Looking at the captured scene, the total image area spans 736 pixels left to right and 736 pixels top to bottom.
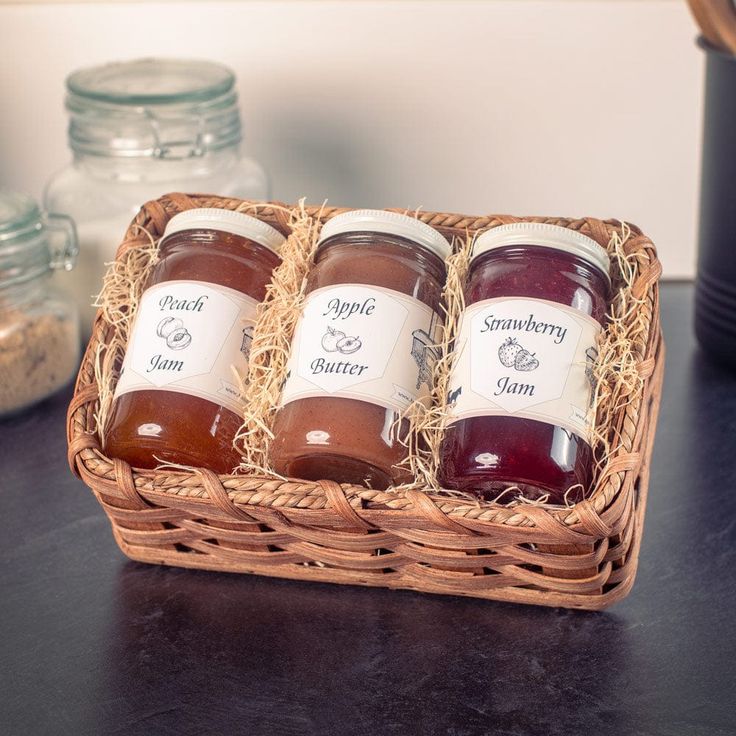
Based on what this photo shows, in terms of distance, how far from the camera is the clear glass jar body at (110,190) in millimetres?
1228

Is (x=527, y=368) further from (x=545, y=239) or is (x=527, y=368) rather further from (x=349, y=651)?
(x=349, y=651)

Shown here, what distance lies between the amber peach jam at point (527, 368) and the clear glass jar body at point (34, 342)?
0.51 metres

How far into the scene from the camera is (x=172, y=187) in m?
1.25

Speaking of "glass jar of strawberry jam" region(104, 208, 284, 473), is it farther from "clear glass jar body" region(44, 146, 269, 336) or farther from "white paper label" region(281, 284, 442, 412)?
"clear glass jar body" region(44, 146, 269, 336)

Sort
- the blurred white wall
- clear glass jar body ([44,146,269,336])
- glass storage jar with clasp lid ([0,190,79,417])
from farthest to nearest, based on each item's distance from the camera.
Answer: the blurred white wall < clear glass jar body ([44,146,269,336]) < glass storage jar with clasp lid ([0,190,79,417])

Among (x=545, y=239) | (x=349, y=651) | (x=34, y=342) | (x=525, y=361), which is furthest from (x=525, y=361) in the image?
(x=34, y=342)

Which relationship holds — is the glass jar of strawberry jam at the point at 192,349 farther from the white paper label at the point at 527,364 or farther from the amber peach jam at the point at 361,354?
the white paper label at the point at 527,364

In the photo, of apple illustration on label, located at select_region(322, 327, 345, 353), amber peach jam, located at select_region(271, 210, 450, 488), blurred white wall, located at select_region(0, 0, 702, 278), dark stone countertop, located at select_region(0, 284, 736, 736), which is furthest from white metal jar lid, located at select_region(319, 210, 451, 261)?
blurred white wall, located at select_region(0, 0, 702, 278)

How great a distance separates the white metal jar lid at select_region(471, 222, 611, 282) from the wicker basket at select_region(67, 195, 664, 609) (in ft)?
0.16

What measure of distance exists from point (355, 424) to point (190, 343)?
0.52ft

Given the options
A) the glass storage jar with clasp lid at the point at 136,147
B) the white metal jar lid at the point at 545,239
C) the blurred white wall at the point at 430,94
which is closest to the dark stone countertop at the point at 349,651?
the white metal jar lid at the point at 545,239

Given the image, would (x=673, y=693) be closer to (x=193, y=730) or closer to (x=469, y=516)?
(x=469, y=516)

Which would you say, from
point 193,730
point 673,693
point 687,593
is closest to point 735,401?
point 687,593

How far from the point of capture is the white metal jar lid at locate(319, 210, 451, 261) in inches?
35.0
